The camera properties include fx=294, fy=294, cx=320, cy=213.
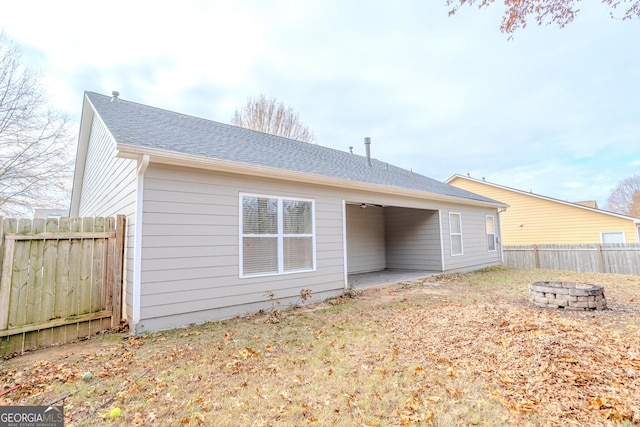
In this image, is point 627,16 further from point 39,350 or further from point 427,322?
point 39,350

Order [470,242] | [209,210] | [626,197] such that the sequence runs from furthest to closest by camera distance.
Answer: [626,197] → [470,242] → [209,210]

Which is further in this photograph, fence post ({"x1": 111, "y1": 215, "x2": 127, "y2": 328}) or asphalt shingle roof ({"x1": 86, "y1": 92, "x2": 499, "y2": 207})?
asphalt shingle roof ({"x1": 86, "y1": 92, "x2": 499, "y2": 207})

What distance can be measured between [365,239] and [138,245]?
793cm

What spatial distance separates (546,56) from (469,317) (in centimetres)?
634

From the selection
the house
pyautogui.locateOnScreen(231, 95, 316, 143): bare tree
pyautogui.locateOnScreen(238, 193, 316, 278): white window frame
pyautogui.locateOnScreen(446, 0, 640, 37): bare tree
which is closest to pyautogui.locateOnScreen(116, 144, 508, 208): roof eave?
the house

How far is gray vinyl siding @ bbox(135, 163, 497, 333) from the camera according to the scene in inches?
171

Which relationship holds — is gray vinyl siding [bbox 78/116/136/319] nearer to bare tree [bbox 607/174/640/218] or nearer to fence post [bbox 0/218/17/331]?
fence post [bbox 0/218/17/331]

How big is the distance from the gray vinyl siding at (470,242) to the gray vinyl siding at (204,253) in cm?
531

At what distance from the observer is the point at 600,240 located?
14.3 m

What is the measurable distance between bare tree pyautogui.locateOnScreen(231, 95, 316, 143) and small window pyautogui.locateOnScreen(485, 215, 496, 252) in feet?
41.2

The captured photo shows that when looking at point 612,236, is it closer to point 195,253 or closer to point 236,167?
point 236,167
